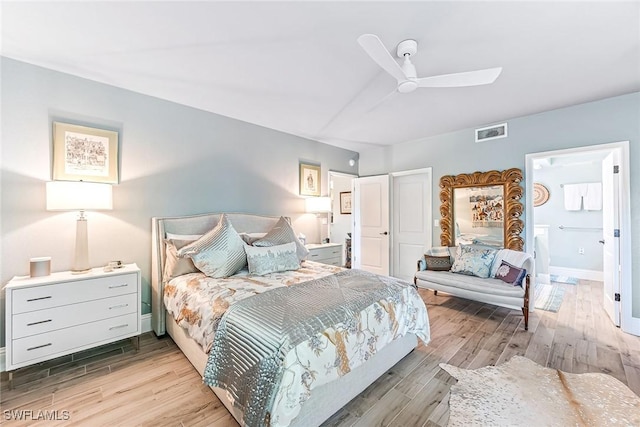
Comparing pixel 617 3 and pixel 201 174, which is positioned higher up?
pixel 617 3

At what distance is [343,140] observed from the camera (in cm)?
464

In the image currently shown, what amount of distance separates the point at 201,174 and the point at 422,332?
9.94 feet

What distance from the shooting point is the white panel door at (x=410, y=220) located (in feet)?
14.8

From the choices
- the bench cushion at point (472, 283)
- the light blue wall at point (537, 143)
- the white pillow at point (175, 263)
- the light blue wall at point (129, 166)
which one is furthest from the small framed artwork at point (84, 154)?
the light blue wall at point (537, 143)

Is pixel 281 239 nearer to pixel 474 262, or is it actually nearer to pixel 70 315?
pixel 70 315

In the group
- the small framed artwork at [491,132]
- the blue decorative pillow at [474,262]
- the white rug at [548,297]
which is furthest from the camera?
the small framed artwork at [491,132]

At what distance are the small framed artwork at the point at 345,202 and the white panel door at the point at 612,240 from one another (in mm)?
4540

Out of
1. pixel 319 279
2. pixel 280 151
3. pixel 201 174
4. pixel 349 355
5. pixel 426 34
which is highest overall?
pixel 426 34

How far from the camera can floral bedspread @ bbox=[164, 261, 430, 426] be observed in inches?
52.8

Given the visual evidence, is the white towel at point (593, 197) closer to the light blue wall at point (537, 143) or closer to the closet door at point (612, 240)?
the closet door at point (612, 240)

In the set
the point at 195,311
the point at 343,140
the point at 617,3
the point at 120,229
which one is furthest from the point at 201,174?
the point at 617,3

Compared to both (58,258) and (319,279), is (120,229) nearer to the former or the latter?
(58,258)

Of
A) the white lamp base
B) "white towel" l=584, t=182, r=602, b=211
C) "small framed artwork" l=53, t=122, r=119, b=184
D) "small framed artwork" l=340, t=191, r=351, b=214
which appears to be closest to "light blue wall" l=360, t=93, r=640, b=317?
"small framed artwork" l=340, t=191, r=351, b=214

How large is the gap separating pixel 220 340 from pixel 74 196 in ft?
5.89
